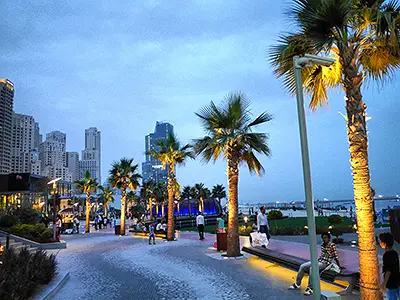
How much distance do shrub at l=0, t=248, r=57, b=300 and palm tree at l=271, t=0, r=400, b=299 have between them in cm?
649

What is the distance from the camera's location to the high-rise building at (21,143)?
14088 centimetres

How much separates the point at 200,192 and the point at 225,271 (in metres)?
67.2

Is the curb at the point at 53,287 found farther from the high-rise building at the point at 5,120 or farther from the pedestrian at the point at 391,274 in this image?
the high-rise building at the point at 5,120

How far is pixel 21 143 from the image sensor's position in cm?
14938

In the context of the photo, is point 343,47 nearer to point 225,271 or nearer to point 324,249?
point 324,249

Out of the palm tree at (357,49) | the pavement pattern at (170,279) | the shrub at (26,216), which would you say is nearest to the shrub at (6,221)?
the shrub at (26,216)

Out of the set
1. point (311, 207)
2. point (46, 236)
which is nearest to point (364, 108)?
point (311, 207)

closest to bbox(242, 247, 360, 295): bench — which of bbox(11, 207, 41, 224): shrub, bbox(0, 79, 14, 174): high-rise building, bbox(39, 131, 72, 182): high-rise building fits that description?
bbox(11, 207, 41, 224): shrub

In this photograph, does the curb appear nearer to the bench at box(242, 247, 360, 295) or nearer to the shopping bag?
the bench at box(242, 247, 360, 295)

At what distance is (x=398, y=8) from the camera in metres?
6.24

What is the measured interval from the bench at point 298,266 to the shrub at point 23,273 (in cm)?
651

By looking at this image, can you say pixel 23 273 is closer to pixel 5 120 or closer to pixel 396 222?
pixel 396 222

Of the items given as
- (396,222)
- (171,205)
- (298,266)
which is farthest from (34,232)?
(396,222)

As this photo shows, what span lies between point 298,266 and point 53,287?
660cm
